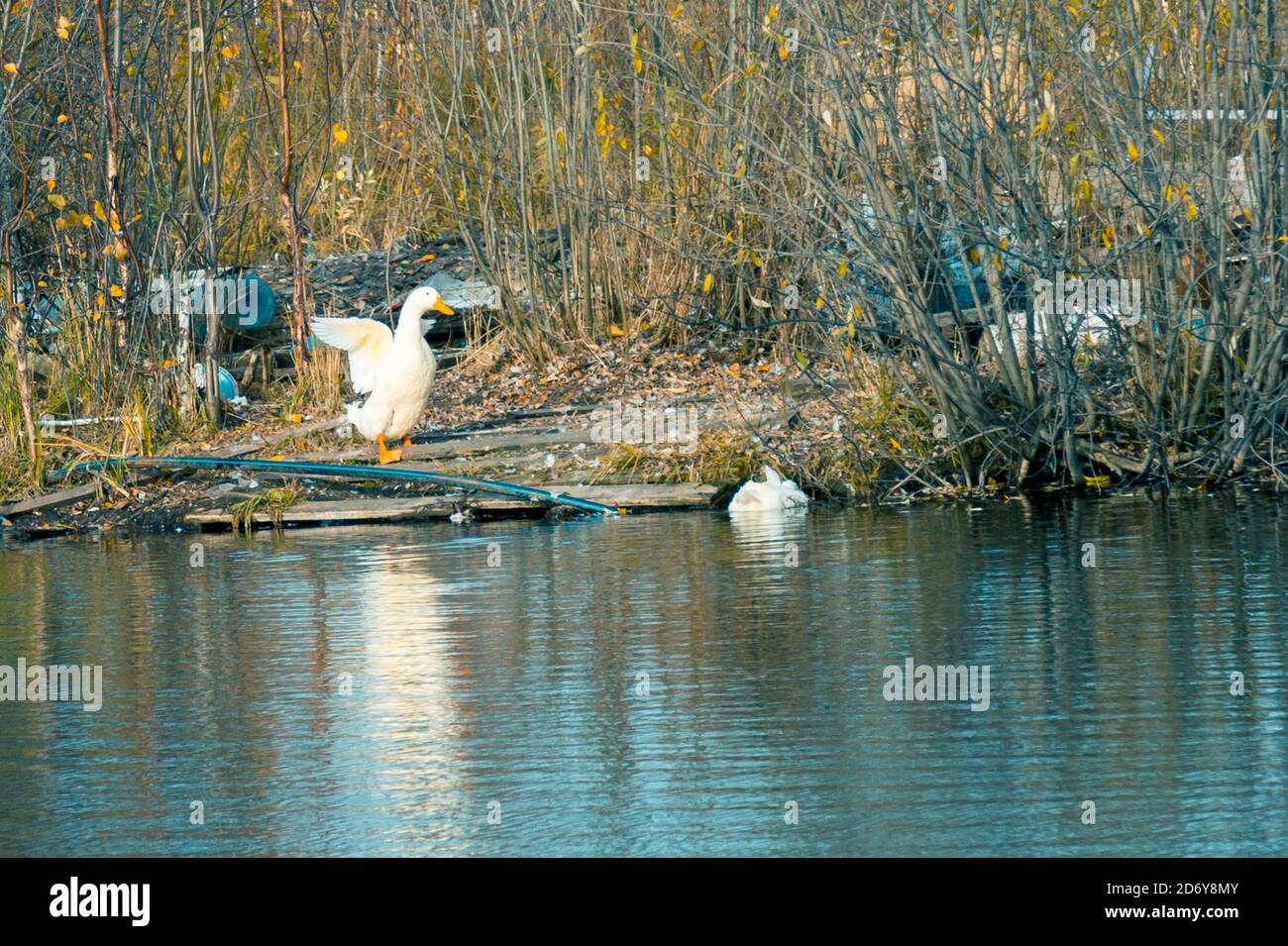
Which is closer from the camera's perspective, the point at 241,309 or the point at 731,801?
the point at 731,801

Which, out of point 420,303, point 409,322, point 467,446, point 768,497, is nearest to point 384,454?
point 467,446

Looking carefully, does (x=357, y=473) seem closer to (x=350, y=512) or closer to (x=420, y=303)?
(x=350, y=512)

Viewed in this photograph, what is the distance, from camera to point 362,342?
48.3 feet

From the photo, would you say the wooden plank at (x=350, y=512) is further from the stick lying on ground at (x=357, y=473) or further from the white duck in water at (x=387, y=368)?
the white duck in water at (x=387, y=368)

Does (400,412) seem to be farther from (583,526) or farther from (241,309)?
(241,309)

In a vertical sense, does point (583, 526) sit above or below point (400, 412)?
below

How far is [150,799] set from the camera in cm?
608

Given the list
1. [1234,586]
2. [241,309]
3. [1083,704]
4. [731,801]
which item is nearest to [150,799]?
[731,801]

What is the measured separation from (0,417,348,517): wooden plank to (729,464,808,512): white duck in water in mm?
4251

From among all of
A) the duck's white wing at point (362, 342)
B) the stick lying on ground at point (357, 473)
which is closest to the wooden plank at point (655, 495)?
the stick lying on ground at point (357, 473)

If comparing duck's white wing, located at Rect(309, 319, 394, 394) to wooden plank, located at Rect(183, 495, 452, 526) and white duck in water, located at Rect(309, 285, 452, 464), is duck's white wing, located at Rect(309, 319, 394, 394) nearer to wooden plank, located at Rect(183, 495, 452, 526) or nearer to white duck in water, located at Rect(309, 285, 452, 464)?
white duck in water, located at Rect(309, 285, 452, 464)

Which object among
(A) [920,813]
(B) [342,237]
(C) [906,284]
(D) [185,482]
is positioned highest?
(B) [342,237]

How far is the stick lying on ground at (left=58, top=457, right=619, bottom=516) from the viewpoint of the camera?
13.5 meters

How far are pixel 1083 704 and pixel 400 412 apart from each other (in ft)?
28.1
